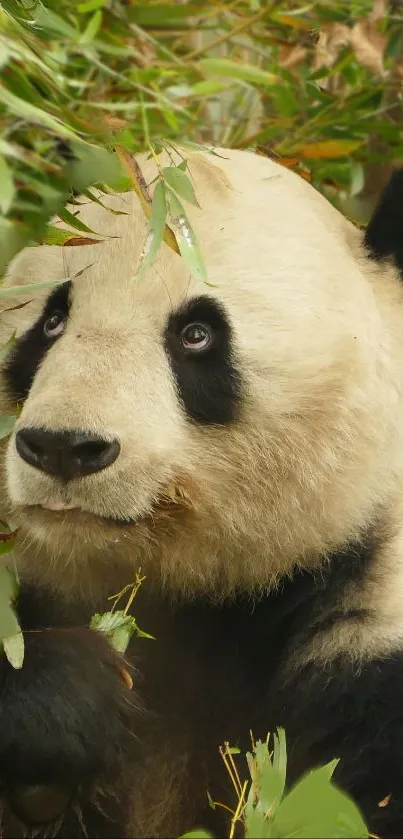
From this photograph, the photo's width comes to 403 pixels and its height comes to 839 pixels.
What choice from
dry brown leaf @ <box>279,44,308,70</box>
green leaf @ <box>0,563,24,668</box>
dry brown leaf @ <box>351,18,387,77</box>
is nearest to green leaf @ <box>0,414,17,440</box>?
green leaf @ <box>0,563,24,668</box>

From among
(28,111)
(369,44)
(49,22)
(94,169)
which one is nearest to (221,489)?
(94,169)

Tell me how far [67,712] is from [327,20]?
2130 mm

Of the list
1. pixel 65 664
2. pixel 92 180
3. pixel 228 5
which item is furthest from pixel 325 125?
pixel 65 664

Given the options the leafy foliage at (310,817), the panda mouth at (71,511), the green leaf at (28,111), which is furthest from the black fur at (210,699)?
the green leaf at (28,111)

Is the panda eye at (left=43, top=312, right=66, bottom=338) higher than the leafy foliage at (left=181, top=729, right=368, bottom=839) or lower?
higher

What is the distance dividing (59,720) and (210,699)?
1.33 ft

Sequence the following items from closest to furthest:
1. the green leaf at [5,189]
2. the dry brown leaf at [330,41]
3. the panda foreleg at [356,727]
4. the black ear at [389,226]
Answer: the green leaf at [5,189]
the panda foreleg at [356,727]
the black ear at [389,226]
the dry brown leaf at [330,41]

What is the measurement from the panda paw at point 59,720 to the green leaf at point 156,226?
0.71m

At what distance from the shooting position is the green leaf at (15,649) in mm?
1964

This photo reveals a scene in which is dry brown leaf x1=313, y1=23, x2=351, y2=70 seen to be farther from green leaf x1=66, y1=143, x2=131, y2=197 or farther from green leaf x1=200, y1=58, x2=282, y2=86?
green leaf x1=66, y1=143, x2=131, y2=197

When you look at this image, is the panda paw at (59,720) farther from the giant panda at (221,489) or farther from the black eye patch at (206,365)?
the black eye patch at (206,365)

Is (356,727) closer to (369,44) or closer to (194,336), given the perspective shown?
(194,336)

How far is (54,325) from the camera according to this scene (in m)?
2.12

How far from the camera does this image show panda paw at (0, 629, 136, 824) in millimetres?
2033
